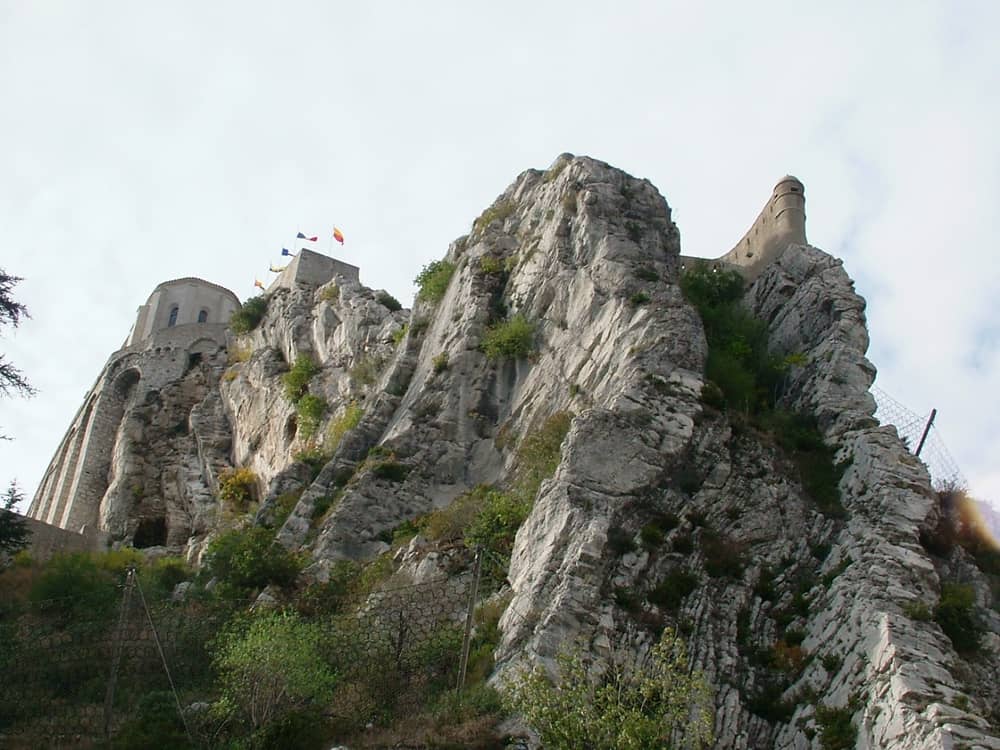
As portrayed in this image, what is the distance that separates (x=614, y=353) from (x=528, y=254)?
23.7ft

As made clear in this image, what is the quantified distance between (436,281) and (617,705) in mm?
20824

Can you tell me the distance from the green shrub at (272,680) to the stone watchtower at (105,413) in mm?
25655

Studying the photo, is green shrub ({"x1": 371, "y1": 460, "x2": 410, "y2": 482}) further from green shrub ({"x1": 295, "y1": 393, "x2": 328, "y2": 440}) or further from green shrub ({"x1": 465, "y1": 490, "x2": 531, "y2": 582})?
green shrub ({"x1": 295, "y1": 393, "x2": 328, "y2": 440})

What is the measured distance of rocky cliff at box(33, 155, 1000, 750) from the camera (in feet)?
61.1

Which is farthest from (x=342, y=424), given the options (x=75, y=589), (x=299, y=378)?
(x=75, y=589)

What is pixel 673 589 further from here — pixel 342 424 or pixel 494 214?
pixel 494 214

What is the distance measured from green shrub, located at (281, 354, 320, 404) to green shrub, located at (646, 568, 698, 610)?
21.6 m

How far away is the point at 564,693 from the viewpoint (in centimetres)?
1658

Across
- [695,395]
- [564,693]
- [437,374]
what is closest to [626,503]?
[695,395]

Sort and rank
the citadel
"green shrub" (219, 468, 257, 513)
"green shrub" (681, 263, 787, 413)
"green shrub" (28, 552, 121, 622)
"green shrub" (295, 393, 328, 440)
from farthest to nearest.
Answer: the citadel
"green shrub" (219, 468, 257, 513)
"green shrub" (295, 393, 328, 440)
"green shrub" (681, 263, 787, 413)
"green shrub" (28, 552, 121, 622)

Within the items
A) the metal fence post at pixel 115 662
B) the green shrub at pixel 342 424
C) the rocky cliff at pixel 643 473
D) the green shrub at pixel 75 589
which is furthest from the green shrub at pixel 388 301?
the metal fence post at pixel 115 662

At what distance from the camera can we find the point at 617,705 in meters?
16.3

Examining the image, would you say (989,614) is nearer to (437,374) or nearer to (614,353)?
(614,353)

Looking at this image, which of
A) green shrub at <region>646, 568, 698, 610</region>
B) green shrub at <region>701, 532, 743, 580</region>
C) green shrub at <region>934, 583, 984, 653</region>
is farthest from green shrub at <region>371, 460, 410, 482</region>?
green shrub at <region>934, 583, 984, 653</region>
